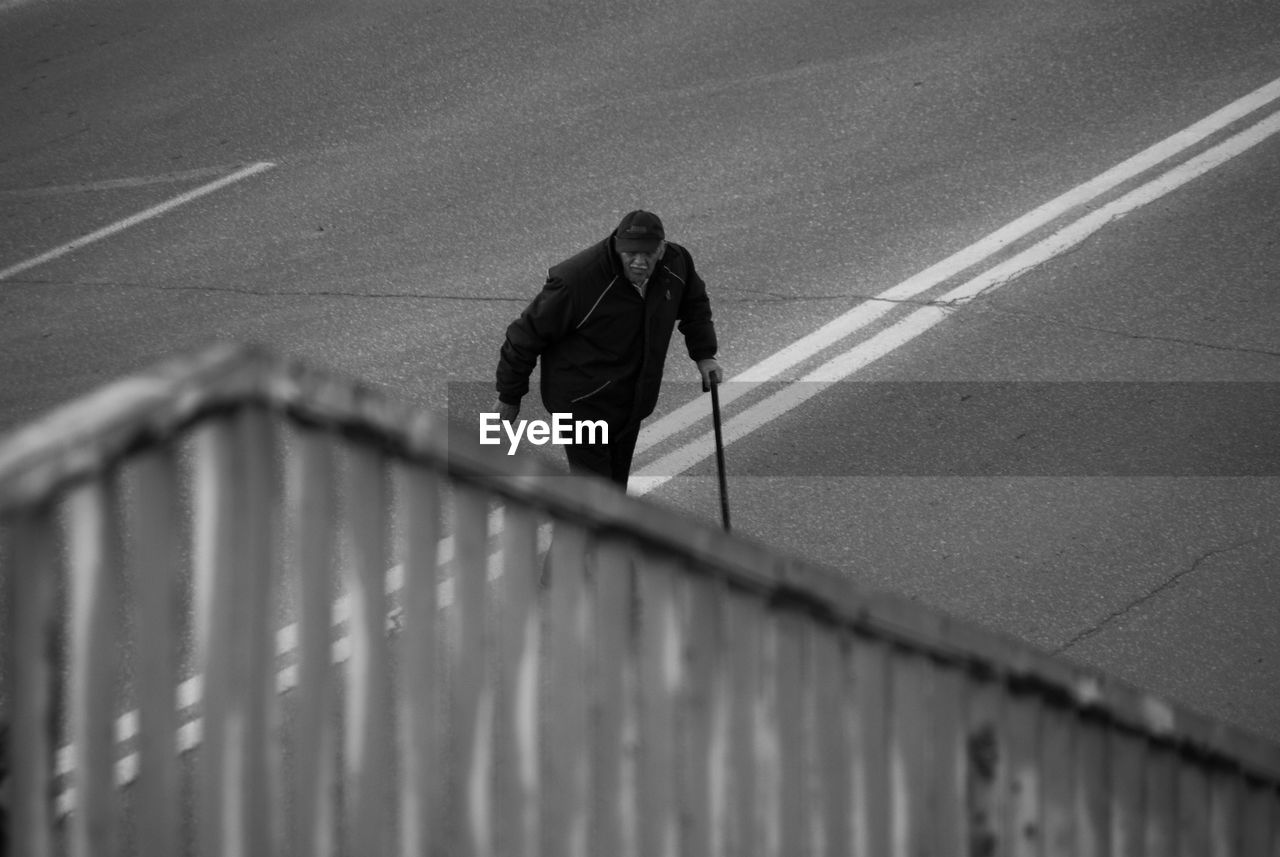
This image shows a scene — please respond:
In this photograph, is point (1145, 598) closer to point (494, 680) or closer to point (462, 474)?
point (494, 680)

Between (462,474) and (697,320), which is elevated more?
(697,320)

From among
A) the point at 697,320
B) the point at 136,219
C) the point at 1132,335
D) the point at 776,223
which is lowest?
the point at 1132,335

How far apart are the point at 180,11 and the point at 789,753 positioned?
41.9ft

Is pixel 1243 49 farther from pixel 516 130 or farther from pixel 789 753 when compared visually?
pixel 789 753

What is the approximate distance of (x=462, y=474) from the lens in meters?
2.53

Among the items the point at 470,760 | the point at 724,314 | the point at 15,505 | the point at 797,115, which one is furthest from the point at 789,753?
the point at 797,115

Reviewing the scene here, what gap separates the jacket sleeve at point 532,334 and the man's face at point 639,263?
0.86 feet

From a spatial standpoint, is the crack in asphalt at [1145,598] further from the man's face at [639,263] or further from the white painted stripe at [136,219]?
the white painted stripe at [136,219]

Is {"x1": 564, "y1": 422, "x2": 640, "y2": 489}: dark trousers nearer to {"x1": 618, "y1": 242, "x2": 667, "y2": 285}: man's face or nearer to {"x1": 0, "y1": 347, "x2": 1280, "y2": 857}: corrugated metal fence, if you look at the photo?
{"x1": 618, "y1": 242, "x2": 667, "y2": 285}: man's face

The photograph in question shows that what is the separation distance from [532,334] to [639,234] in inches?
25.3

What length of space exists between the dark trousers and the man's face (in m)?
0.67

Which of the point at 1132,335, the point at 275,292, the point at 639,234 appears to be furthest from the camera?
the point at 275,292

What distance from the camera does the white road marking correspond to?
8.10m

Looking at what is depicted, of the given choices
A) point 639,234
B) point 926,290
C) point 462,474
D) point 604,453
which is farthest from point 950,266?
point 462,474
